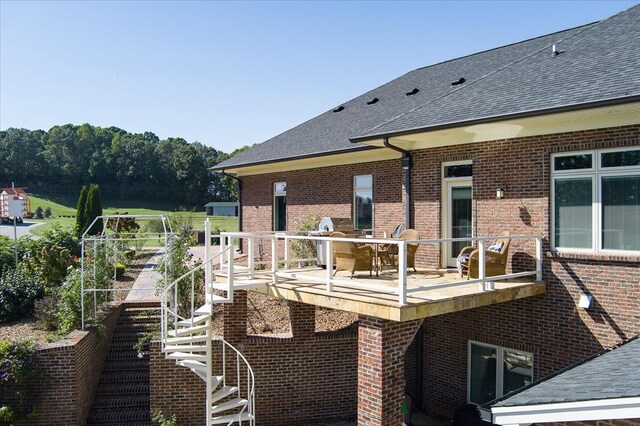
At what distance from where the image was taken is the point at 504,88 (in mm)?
9180

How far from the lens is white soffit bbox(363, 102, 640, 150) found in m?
7.24

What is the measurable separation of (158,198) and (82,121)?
76.3 feet

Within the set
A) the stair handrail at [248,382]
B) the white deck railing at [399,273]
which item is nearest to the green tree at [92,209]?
the white deck railing at [399,273]

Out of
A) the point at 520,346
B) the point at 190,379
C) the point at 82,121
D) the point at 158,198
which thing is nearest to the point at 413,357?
the point at 520,346

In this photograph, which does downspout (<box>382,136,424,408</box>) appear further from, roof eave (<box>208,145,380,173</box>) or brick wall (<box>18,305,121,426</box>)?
brick wall (<box>18,305,121,426</box>)

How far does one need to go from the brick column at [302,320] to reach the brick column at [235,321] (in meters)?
1.01

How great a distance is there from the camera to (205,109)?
89.4 ft

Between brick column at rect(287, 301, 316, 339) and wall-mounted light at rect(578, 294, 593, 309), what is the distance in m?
5.00

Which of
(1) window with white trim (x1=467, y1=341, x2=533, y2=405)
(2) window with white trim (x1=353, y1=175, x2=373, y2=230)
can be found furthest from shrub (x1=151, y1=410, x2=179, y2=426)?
(2) window with white trim (x1=353, y1=175, x2=373, y2=230)

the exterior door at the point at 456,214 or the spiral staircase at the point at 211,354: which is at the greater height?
the exterior door at the point at 456,214

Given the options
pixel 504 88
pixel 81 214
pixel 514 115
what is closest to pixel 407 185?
pixel 504 88

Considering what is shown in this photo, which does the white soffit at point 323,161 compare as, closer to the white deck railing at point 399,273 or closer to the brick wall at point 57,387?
the white deck railing at point 399,273

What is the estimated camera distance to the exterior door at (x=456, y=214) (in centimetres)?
972

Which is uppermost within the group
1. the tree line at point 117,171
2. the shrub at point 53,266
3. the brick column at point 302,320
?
the tree line at point 117,171
